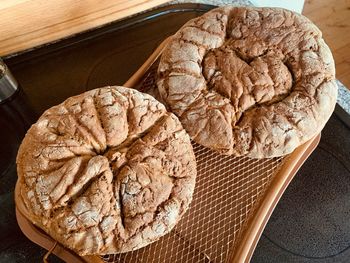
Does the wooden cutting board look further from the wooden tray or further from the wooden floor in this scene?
the wooden floor

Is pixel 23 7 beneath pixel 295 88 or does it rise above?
above

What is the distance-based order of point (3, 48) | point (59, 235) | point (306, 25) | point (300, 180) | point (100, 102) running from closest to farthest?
point (59, 235) < point (100, 102) < point (306, 25) < point (300, 180) < point (3, 48)

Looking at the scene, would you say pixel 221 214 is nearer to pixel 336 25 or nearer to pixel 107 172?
pixel 107 172

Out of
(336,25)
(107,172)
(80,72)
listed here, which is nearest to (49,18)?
(80,72)

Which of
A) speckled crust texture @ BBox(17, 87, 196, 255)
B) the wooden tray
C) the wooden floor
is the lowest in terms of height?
the wooden floor

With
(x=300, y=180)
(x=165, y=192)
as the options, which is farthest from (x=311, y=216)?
(x=165, y=192)

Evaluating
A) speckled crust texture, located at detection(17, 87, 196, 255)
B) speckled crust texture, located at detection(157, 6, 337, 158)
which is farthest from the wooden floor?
speckled crust texture, located at detection(17, 87, 196, 255)

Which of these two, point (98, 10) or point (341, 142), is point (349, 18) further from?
point (98, 10)
